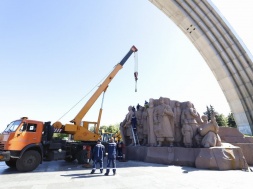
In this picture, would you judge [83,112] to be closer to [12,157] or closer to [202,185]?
[12,157]

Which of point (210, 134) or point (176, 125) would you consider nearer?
point (210, 134)

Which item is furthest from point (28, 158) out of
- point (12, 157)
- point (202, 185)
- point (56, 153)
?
point (202, 185)

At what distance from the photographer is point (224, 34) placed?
33.1 metres

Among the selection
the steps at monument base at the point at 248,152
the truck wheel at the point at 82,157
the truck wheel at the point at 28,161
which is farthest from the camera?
the steps at monument base at the point at 248,152

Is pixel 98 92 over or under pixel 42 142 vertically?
over

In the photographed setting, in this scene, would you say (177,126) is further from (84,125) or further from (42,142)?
(42,142)

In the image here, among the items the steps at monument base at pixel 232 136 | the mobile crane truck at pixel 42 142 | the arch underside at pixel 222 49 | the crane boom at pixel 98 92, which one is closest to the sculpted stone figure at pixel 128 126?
the mobile crane truck at pixel 42 142

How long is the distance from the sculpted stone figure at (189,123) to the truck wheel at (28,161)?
851cm

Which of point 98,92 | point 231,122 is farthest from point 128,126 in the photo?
point 231,122

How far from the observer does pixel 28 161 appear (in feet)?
28.6

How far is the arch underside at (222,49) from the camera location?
31.9 meters

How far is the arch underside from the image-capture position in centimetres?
3189

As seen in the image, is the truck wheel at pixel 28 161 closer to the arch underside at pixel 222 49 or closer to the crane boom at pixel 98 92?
the crane boom at pixel 98 92

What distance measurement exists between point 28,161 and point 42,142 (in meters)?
1.28
